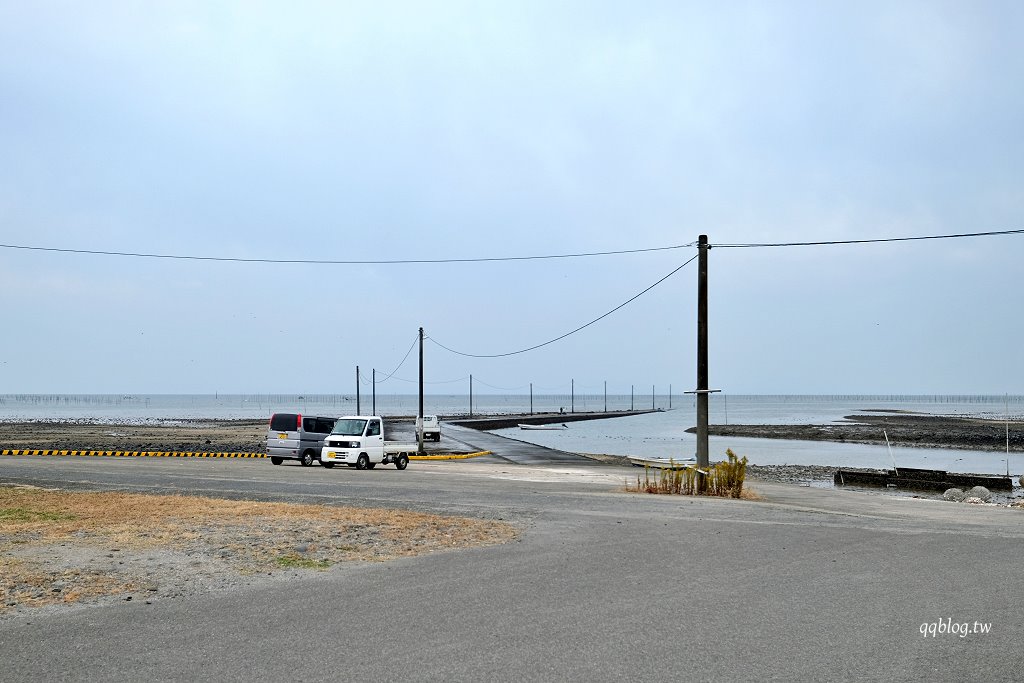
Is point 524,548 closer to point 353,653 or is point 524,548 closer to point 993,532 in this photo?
point 353,653

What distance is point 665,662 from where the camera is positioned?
6883 mm

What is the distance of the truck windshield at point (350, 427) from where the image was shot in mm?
34062

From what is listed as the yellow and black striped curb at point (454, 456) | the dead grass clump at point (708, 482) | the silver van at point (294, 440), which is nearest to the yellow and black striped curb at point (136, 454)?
A: the yellow and black striped curb at point (454, 456)

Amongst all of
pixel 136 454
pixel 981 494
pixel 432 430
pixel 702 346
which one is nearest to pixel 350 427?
pixel 136 454

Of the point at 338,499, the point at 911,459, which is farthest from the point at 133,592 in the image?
the point at 911,459

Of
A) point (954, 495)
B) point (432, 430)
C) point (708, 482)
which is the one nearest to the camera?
point (708, 482)

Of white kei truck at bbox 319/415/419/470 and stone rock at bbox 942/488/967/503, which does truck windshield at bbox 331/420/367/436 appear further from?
stone rock at bbox 942/488/967/503

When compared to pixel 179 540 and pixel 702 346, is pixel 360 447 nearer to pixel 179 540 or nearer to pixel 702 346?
pixel 702 346

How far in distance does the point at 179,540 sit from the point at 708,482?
1393 cm

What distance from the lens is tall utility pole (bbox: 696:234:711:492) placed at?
23719 millimetres

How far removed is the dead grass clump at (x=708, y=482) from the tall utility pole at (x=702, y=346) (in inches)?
29.1

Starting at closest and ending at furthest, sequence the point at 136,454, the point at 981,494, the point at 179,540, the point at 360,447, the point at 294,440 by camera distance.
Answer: the point at 179,540
the point at 981,494
the point at 360,447
the point at 294,440
the point at 136,454

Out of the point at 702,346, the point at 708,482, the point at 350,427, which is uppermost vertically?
the point at 702,346

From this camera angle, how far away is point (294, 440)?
3612 centimetres
